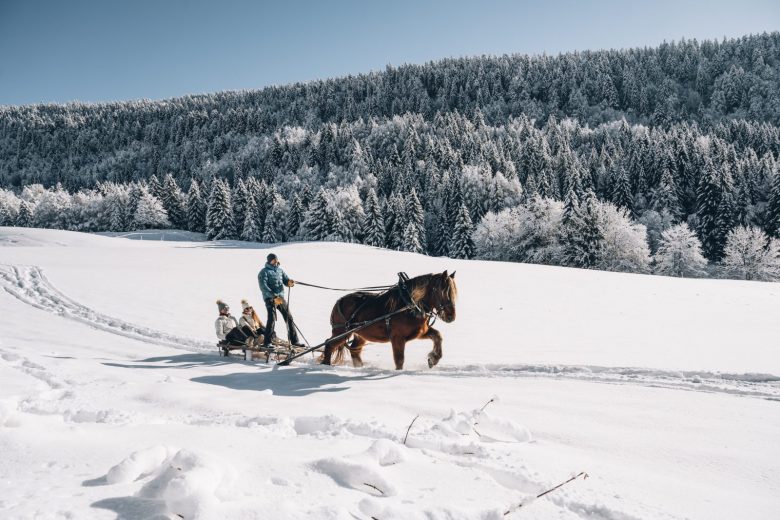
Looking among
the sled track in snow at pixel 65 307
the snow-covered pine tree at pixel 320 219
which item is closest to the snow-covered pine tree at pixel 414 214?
the snow-covered pine tree at pixel 320 219

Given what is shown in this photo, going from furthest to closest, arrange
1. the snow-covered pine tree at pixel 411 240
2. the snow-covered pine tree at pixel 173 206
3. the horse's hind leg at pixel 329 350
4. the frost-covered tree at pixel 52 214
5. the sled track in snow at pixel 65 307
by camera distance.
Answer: the frost-covered tree at pixel 52 214, the snow-covered pine tree at pixel 173 206, the snow-covered pine tree at pixel 411 240, the sled track in snow at pixel 65 307, the horse's hind leg at pixel 329 350

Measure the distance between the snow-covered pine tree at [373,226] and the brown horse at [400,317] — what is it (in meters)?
60.2

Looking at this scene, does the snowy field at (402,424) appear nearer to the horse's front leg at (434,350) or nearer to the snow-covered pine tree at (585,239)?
the horse's front leg at (434,350)

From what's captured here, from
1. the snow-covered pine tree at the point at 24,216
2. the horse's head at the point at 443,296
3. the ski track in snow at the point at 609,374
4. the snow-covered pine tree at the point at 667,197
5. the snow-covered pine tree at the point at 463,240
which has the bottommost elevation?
the ski track in snow at the point at 609,374

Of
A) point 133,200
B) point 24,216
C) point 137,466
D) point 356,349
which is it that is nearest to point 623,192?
point 356,349

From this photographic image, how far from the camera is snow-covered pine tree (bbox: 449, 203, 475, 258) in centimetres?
6712

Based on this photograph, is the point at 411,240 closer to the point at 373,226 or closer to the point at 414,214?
the point at 414,214

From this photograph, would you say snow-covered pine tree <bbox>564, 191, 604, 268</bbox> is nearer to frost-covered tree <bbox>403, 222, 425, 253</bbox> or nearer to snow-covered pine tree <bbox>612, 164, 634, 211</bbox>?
frost-covered tree <bbox>403, 222, 425, 253</bbox>

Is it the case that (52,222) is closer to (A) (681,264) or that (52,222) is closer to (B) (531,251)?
(B) (531,251)

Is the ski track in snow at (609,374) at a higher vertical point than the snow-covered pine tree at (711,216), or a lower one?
lower

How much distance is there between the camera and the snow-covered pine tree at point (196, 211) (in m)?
86.6

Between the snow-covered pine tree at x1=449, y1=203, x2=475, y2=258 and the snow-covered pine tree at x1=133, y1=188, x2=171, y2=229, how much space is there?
6199 cm

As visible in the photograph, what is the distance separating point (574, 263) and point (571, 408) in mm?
52673

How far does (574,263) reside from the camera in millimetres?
53750
